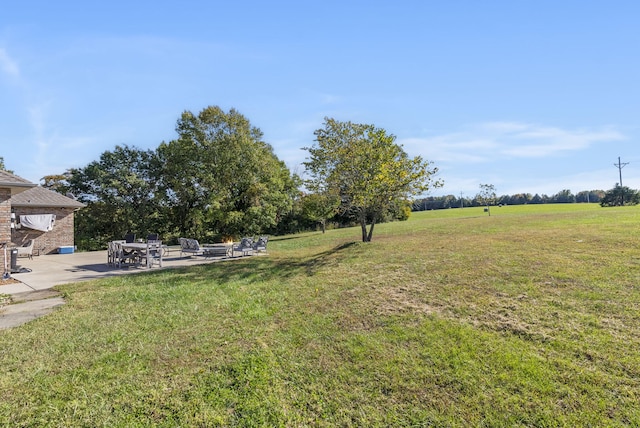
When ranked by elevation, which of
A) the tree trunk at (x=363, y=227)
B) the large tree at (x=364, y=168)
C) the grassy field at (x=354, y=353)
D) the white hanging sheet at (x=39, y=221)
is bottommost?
the grassy field at (x=354, y=353)

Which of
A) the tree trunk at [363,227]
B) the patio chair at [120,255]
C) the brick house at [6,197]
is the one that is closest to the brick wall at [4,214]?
the brick house at [6,197]

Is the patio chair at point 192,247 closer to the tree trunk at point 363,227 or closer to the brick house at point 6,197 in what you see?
the brick house at point 6,197

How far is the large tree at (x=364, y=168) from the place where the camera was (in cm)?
1127

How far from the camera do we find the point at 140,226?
930 inches

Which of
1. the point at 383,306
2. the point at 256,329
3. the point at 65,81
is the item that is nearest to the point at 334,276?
the point at 383,306

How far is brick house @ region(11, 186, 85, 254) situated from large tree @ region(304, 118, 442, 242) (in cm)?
1565

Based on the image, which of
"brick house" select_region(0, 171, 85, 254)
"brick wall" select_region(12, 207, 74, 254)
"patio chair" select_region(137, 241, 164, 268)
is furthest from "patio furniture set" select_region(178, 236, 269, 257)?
"brick wall" select_region(12, 207, 74, 254)

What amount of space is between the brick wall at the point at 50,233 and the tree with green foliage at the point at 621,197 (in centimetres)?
5870

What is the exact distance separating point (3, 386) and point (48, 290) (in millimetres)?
5767

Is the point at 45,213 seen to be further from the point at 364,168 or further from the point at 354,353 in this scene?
the point at 354,353

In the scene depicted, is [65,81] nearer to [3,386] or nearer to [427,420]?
[3,386]

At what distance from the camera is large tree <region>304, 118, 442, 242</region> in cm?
1127

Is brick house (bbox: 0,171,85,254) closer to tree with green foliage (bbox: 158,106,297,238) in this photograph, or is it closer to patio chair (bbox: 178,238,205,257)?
tree with green foliage (bbox: 158,106,297,238)

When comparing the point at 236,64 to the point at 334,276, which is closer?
the point at 334,276
